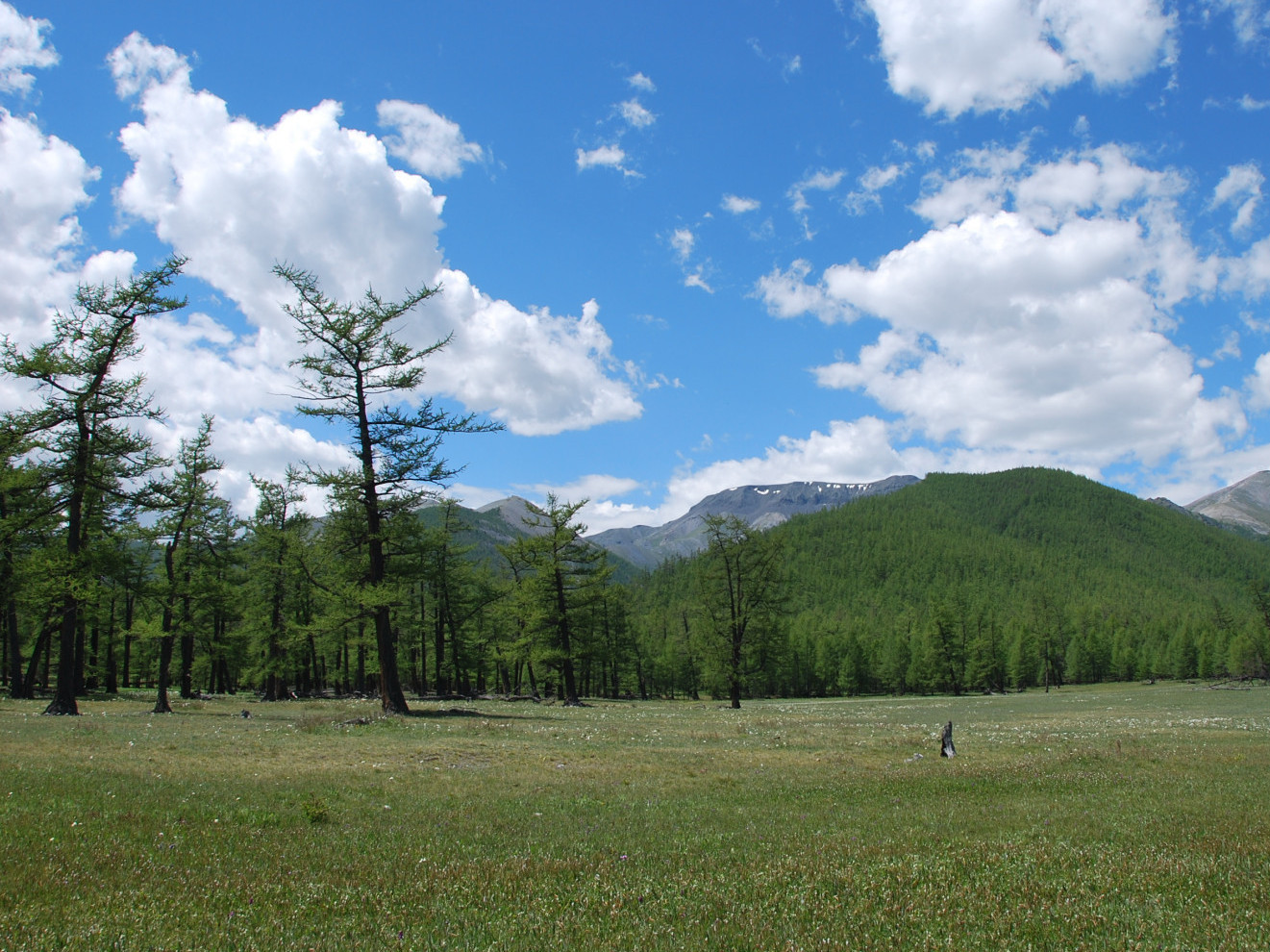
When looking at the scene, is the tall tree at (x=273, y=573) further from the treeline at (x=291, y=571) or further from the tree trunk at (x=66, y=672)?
the tree trunk at (x=66, y=672)

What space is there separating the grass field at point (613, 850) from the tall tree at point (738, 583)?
38.3 m

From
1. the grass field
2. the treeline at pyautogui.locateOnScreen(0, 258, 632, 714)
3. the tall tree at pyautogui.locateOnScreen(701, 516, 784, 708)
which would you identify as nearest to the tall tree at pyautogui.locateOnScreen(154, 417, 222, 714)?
the treeline at pyautogui.locateOnScreen(0, 258, 632, 714)

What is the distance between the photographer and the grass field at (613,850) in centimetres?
610

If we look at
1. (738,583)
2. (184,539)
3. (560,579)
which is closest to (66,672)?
(184,539)

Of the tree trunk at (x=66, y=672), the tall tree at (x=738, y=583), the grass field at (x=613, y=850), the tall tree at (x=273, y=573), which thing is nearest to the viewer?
the grass field at (x=613, y=850)

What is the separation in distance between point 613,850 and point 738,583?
167ft

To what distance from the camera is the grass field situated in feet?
20.0

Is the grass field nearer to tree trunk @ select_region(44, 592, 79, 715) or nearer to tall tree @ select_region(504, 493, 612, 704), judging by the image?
tree trunk @ select_region(44, 592, 79, 715)

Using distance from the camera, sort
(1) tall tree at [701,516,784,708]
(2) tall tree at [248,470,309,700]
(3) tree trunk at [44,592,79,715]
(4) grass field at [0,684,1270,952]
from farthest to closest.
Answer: (1) tall tree at [701,516,784,708] < (2) tall tree at [248,470,309,700] < (3) tree trunk at [44,592,79,715] < (4) grass field at [0,684,1270,952]

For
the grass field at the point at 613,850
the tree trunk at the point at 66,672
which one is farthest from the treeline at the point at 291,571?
the grass field at the point at 613,850

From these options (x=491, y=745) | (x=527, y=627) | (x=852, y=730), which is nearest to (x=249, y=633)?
(x=527, y=627)

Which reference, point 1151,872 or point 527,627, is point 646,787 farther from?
point 527,627

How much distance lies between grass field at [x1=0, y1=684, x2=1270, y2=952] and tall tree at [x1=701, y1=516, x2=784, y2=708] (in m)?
38.3

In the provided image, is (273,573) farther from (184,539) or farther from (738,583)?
(738,583)
